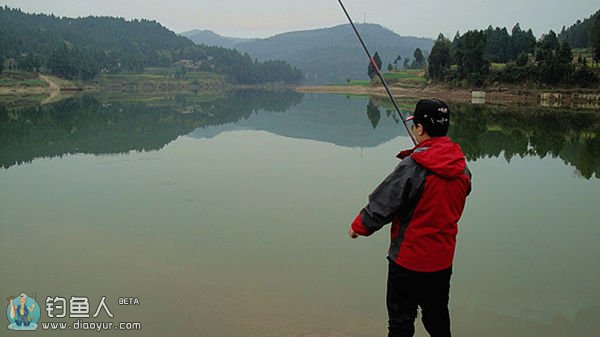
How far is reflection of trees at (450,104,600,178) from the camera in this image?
13492mm

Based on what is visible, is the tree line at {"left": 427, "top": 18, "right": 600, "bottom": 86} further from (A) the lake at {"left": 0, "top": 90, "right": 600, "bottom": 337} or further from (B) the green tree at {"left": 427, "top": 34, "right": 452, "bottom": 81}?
(A) the lake at {"left": 0, "top": 90, "right": 600, "bottom": 337}

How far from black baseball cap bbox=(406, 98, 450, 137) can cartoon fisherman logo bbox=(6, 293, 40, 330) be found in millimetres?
3813

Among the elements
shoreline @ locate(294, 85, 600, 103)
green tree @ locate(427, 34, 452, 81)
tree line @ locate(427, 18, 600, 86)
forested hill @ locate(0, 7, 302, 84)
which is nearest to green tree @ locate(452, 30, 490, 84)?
tree line @ locate(427, 18, 600, 86)

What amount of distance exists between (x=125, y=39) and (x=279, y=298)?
172 meters

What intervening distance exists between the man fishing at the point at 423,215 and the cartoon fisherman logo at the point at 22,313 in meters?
3.28

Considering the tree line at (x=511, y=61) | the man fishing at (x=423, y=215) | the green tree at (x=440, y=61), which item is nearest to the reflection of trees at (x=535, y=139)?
the man fishing at (x=423, y=215)

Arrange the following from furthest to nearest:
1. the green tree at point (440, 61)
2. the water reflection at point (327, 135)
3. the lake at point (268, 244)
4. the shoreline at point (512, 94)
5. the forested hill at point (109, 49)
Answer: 1. the forested hill at point (109, 49)
2. the green tree at point (440, 61)
3. the shoreline at point (512, 94)
4. the water reflection at point (327, 135)
5. the lake at point (268, 244)

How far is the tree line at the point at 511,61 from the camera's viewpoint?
4806 centimetres

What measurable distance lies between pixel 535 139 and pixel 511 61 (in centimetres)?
4543

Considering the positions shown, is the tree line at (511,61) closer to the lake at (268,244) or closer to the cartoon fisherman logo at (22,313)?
the lake at (268,244)

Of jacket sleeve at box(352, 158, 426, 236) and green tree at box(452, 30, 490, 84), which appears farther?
green tree at box(452, 30, 490, 84)

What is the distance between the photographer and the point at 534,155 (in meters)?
13.7

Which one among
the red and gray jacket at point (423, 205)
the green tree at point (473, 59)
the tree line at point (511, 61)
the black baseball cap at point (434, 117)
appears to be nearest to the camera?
the red and gray jacket at point (423, 205)

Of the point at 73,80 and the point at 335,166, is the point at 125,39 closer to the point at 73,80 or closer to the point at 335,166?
the point at 73,80
